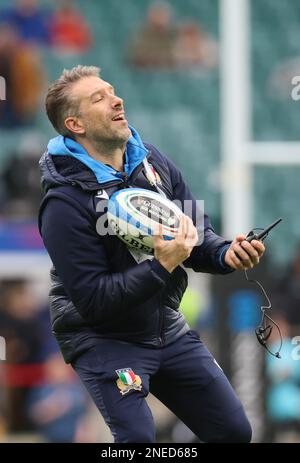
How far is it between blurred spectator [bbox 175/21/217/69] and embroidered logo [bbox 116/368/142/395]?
7314 mm

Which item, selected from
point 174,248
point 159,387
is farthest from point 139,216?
point 159,387

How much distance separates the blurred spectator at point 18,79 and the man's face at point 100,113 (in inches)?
239

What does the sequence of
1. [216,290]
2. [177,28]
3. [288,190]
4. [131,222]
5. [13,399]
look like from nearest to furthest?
[131,222]
[216,290]
[13,399]
[288,190]
[177,28]

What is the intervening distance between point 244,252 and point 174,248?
342mm

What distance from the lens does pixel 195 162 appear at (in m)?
11.7

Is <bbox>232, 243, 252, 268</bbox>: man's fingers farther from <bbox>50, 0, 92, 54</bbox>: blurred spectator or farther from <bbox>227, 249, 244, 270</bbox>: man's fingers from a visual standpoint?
<bbox>50, 0, 92, 54</bbox>: blurred spectator

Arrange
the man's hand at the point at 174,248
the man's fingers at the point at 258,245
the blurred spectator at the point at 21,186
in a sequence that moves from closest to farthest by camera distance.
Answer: the man's hand at the point at 174,248, the man's fingers at the point at 258,245, the blurred spectator at the point at 21,186

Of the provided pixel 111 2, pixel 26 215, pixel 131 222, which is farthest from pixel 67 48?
pixel 131 222

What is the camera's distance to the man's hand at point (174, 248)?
501cm

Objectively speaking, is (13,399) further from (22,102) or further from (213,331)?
(22,102)

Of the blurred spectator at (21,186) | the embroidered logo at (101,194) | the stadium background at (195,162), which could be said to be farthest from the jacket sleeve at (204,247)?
the blurred spectator at (21,186)

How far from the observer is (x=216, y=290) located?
920 centimetres

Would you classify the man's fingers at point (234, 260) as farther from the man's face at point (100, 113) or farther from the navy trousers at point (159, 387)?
the man's face at point (100, 113)

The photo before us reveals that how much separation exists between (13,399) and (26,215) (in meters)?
1.62
